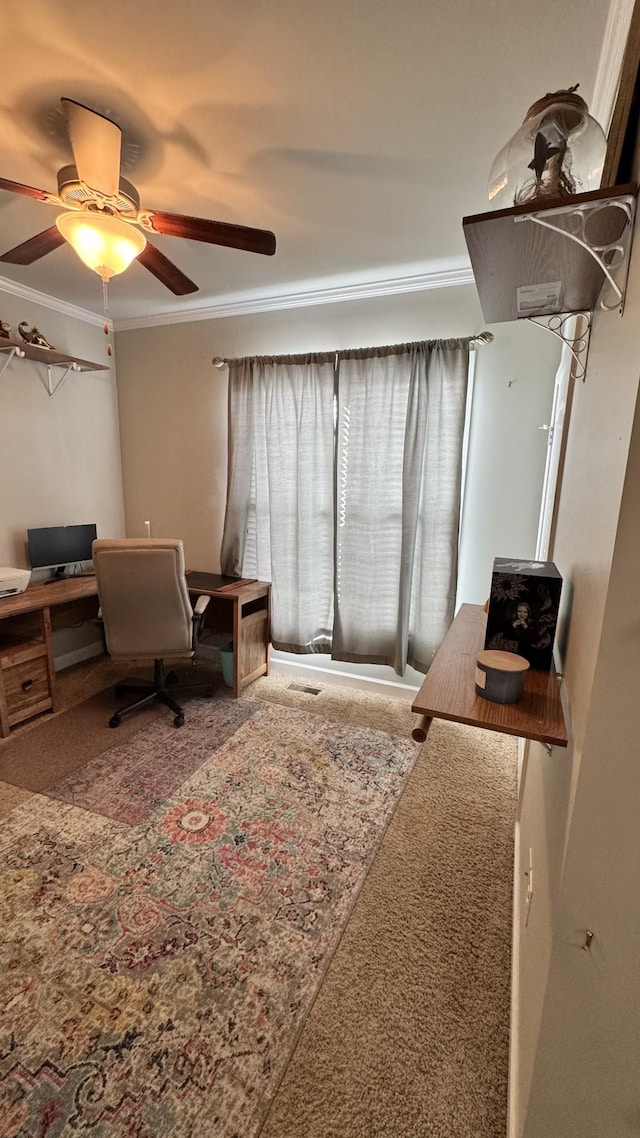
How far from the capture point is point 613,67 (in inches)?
44.3

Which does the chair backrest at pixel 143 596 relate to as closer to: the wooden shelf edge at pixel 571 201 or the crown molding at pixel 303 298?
the crown molding at pixel 303 298

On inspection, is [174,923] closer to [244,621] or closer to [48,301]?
[244,621]

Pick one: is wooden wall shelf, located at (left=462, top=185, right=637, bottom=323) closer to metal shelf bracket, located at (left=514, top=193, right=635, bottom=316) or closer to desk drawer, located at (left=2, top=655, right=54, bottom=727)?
metal shelf bracket, located at (left=514, top=193, right=635, bottom=316)

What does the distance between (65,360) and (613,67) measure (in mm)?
2962

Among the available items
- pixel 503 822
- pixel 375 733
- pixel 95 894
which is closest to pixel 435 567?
pixel 375 733

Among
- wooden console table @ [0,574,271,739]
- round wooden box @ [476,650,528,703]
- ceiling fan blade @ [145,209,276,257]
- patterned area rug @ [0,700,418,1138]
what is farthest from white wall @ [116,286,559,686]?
round wooden box @ [476,650,528,703]

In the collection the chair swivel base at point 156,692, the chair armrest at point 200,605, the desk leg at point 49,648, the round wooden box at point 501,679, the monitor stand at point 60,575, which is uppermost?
the round wooden box at point 501,679

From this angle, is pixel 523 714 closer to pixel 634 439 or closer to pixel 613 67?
pixel 634 439

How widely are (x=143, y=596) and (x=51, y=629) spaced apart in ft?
3.21

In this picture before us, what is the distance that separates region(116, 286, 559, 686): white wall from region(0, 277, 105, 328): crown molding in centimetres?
23

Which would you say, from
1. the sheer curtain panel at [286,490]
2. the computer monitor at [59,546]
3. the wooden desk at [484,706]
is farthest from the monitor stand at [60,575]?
the wooden desk at [484,706]

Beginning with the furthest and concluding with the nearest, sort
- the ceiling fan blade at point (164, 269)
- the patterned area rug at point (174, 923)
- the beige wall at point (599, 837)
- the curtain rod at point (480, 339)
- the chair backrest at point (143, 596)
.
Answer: the curtain rod at point (480, 339) < the chair backrest at point (143, 596) < the ceiling fan blade at point (164, 269) < the patterned area rug at point (174, 923) < the beige wall at point (599, 837)

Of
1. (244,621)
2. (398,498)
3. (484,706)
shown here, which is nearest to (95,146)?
(484,706)

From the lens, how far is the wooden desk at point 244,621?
9.52 ft
